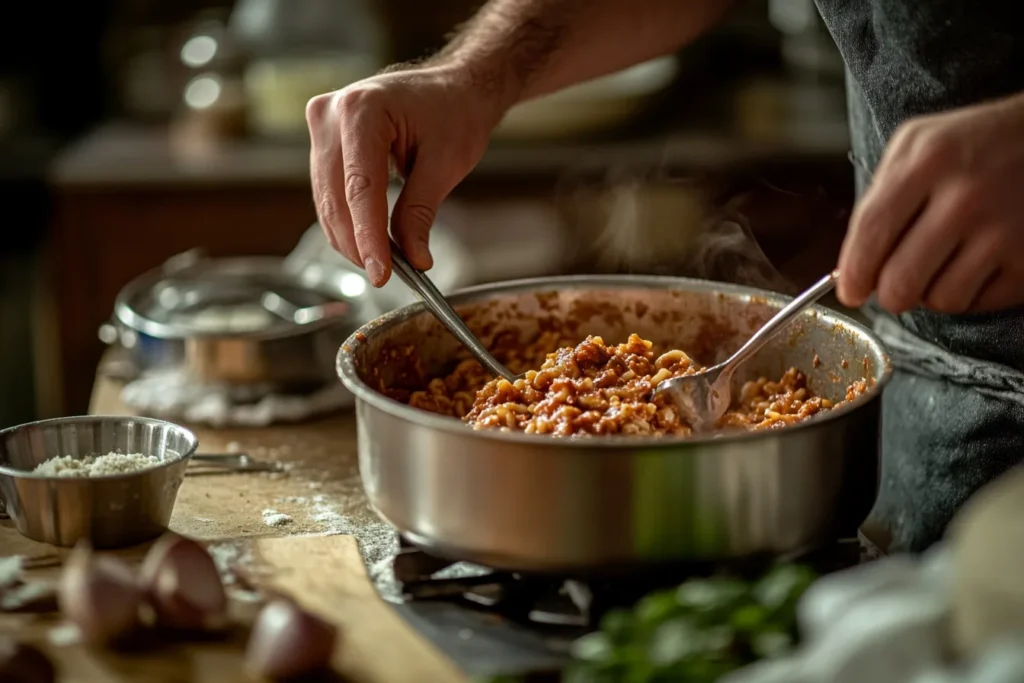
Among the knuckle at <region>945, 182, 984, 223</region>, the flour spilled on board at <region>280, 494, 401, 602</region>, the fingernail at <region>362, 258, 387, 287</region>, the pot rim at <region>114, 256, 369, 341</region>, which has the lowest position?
the flour spilled on board at <region>280, 494, 401, 602</region>

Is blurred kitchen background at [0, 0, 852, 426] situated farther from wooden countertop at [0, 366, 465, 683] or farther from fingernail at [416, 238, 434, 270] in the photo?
fingernail at [416, 238, 434, 270]

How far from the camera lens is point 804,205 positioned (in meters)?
3.56

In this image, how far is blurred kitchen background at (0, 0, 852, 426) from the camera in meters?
3.72

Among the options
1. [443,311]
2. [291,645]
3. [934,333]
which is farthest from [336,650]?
[934,333]

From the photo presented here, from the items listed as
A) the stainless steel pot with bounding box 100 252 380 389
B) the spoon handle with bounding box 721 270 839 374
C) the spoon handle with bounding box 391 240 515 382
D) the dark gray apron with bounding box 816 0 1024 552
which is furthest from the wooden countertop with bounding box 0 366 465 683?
the dark gray apron with bounding box 816 0 1024 552

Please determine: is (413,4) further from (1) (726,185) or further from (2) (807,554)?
(2) (807,554)

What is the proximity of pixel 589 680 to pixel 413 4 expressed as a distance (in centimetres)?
379

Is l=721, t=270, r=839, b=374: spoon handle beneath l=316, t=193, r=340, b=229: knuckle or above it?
beneath

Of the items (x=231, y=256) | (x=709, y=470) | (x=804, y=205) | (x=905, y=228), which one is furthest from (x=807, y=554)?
(x=231, y=256)

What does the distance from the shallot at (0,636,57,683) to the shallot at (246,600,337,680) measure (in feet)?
0.55

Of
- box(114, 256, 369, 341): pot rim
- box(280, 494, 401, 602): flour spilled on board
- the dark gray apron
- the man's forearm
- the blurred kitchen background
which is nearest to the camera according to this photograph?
box(280, 494, 401, 602): flour spilled on board

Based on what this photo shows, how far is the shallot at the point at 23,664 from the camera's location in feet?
3.35

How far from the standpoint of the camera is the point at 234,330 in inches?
78.6

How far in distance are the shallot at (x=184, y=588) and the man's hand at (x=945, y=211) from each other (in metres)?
0.63
